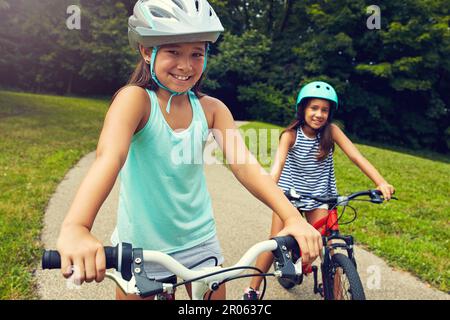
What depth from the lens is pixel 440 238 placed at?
5445 mm

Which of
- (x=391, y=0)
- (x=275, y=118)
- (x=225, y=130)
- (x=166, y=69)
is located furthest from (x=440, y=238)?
(x=391, y=0)

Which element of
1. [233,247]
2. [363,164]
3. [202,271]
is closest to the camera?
[202,271]

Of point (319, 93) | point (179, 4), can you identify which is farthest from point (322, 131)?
point (179, 4)

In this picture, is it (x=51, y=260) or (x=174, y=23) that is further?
(x=174, y=23)

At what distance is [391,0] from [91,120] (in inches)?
723

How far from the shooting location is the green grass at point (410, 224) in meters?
4.49

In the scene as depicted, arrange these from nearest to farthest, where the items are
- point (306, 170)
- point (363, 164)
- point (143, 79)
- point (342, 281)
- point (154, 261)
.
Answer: point (154, 261)
point (143, 79)
point (342, 281)
point (363, 164)
point (306, 170)

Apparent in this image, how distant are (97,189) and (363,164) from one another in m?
2.39

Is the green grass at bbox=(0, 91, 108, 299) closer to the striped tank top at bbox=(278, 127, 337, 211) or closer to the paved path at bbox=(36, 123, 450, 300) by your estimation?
the paved path at bbox=(36, 123, 450, 300)

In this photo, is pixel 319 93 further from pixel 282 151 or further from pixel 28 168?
pixel 28 168

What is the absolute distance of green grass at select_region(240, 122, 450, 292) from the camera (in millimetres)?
4492

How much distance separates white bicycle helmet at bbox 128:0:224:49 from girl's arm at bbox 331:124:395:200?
6.05 feet

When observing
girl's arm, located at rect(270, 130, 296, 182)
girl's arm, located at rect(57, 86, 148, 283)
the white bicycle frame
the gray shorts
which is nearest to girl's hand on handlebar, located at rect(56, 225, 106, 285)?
girl's arm, located at rect(57, 86, 148, 283)

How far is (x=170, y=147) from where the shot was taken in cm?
183
